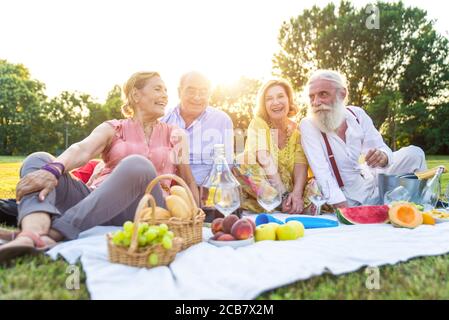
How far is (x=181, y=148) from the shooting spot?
429 cm

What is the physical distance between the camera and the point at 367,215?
4309mm

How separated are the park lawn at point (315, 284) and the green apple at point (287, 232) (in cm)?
72

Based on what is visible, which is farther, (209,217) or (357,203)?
(357,203)

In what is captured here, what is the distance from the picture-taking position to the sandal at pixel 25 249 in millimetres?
2604

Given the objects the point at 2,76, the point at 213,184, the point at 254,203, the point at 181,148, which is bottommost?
the point at 254,203

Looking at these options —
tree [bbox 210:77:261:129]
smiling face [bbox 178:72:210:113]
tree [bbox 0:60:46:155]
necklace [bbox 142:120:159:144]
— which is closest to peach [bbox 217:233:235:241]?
necklace [bbox 142:120:159:144]

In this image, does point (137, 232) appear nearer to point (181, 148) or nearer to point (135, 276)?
point (135, 276)

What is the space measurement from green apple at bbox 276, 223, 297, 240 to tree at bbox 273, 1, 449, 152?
75.1 ft

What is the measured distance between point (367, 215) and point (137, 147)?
2.21 metres

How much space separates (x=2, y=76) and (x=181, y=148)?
41.8 m

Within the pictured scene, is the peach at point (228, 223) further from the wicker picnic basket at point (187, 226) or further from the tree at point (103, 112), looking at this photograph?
the tree at point (103, 112)

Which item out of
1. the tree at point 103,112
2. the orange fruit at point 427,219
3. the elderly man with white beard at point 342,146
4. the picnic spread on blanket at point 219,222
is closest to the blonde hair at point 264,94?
the elderly man with white beard at point 342,146

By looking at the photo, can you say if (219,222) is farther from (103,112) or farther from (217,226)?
(103,112)
